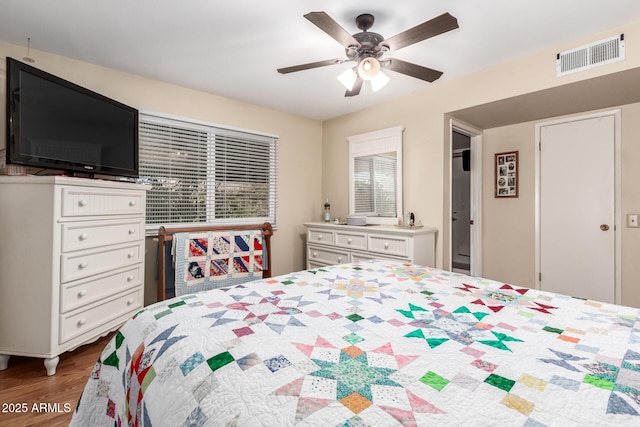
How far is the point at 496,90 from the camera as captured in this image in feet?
9.07

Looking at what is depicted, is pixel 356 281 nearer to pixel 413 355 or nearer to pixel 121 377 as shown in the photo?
pixel 413 355

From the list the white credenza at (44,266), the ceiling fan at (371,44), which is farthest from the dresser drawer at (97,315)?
the ceiling fan at (371,44)

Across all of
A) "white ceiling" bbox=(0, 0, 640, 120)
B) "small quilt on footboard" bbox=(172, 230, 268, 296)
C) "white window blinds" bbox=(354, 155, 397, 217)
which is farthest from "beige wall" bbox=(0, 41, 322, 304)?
"white window blinds" bbox=(354, 155, 397, 217)

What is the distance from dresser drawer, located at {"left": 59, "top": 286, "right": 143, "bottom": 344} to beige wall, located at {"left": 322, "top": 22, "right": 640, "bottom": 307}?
2596 mm

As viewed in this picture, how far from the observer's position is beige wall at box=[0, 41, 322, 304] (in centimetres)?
265

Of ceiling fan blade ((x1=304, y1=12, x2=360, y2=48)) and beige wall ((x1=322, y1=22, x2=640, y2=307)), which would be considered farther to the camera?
beige wall ((x1=322, y1=22, x2=640, y2=307))

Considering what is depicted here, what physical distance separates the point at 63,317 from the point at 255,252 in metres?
1.67

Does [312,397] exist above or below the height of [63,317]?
above

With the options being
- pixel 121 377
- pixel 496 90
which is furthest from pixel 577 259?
pixel 121 377

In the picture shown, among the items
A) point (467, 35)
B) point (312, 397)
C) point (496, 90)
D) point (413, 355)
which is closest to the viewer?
point (312, 397)

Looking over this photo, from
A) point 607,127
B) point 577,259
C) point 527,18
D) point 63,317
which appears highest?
point 527,18

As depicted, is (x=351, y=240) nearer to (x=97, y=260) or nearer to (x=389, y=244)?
(x=389, y=244)

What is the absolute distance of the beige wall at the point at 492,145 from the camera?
2551 mm

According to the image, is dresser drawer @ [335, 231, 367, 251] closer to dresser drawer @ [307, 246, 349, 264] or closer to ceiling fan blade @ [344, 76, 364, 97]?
dresser drawer @ [307, 246, 349, 264]
